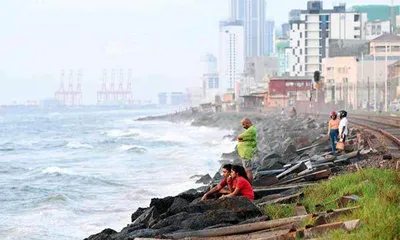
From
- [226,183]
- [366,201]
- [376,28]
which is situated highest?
[376,28]

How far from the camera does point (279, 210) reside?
13164 millimetres

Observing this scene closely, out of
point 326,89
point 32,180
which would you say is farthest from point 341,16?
point 32,180

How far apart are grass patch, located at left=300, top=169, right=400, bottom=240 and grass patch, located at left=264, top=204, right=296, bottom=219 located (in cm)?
3

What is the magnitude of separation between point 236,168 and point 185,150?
44.3 m

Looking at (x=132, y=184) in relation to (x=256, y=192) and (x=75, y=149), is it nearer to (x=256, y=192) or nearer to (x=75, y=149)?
(x=256, y=192)

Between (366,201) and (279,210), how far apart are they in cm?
163

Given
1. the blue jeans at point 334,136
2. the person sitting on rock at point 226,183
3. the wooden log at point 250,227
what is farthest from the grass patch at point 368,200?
the blue jeans at point 334,136

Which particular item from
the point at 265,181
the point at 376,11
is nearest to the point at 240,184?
the point at 265,181

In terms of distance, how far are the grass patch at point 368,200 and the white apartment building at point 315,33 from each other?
11977 centimetres

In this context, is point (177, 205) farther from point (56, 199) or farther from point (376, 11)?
point (376, 11)

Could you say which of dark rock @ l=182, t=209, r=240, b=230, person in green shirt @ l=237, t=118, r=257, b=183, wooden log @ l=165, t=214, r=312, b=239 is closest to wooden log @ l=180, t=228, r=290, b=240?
wooden log @ l=165, t=214, r=312, b=239

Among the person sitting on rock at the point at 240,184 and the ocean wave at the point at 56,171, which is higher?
the person sitting on rock at the point at 240,184

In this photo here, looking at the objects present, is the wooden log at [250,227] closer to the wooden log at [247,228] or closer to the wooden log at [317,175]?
the wooden log at [247,228]

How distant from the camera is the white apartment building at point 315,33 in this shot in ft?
444
